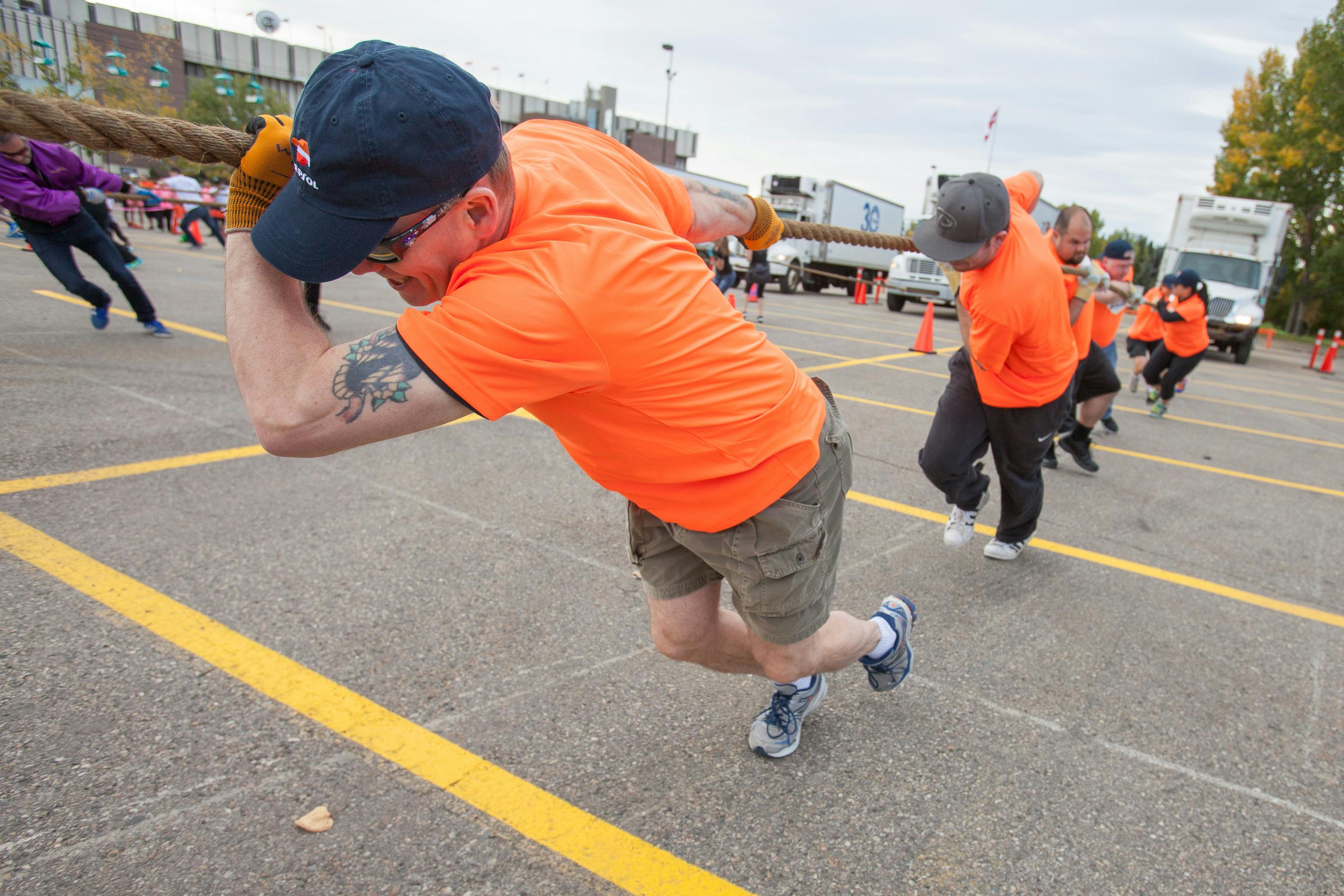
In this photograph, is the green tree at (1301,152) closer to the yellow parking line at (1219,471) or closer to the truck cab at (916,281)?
the truck cab at (916,281)

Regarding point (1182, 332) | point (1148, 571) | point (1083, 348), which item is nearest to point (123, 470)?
point (1148, 571)

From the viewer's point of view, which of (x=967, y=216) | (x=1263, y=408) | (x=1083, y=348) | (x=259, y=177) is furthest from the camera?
(x=1263, y=408)

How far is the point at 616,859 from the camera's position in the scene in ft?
6.06

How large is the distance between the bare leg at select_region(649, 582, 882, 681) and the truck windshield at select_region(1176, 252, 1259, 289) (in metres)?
18.8

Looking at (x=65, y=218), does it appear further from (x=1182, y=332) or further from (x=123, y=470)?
(x=1182, y=332)

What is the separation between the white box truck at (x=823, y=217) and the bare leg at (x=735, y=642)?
65.1 feet

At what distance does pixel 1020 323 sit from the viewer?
11.2 feet

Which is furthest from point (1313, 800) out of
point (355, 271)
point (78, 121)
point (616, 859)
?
point (78, 121)

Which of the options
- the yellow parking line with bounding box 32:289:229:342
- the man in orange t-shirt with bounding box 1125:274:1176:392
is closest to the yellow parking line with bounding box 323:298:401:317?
the yellow parking line with bounding box 32:289:229:342

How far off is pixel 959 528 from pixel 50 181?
255 inches

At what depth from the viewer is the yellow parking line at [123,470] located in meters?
3.54

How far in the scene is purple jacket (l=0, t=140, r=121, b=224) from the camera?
5281 mm

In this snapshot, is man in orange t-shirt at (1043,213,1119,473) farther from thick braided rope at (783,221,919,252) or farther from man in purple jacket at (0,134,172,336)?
man in purple jacket at (0,134,172,336)

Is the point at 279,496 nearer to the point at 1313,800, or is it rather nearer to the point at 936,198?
the point at 936,198
